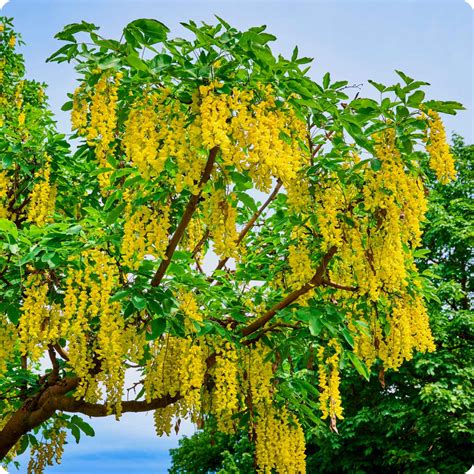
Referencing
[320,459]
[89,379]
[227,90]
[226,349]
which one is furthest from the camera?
[320,459]

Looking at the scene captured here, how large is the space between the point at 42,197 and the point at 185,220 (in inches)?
70.6

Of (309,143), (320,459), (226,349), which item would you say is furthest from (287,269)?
(320,459)

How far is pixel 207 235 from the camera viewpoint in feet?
18.1

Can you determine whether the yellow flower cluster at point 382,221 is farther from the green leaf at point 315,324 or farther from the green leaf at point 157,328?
the green leaf at point 157,328

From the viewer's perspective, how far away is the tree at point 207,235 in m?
3.18

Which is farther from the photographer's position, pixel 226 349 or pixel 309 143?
pixel 226 349

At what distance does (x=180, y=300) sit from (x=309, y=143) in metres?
1.37

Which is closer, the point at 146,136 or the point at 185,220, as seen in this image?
the point at 146,136

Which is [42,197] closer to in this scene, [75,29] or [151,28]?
[75,29]

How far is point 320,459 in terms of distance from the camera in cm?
1151

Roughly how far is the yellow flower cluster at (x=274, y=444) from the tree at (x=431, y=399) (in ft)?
13.4

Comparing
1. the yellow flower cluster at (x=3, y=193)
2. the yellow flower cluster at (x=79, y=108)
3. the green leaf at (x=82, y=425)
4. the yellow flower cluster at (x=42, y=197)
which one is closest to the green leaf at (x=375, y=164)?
the yellow flower cluster at (x=79, y=108)

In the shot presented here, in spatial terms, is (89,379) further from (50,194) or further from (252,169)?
(252,169)

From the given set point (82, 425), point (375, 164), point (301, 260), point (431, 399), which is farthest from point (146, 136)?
point (431, 399)
